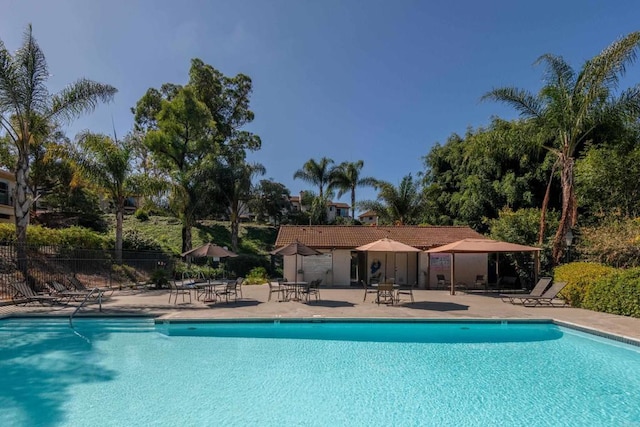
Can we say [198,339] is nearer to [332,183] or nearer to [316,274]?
[316,274]

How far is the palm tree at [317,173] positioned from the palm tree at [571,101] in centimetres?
2345

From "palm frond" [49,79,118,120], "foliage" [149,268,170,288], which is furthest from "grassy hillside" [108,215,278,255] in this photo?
"palm frond" [49,79,118,120]

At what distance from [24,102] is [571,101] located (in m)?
24.3

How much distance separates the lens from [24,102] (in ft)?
49.9

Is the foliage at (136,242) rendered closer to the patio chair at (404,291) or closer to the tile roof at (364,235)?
the tile roof at (364,235)

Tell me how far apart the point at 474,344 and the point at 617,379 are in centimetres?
319

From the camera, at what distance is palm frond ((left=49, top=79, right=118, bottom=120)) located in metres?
16.3

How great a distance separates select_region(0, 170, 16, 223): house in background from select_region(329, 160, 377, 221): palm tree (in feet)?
93.9

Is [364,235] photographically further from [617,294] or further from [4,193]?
[4,193]

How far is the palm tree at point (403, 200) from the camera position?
3353cm

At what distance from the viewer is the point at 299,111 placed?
83.9ft

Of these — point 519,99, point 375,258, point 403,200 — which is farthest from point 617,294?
point 403,200

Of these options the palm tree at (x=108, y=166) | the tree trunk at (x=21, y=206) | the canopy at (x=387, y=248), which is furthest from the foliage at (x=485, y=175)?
the tree trunk at (x=21, y=206)

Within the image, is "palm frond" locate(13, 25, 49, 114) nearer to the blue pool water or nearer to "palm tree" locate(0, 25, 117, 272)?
"palm tree" locate(0, 25, 117, 272)
